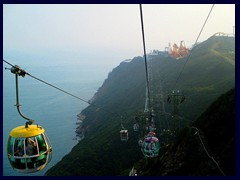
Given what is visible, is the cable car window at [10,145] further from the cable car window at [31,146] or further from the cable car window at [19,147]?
the cable car window at [31,146]

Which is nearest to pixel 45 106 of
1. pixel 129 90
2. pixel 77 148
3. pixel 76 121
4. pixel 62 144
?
pixel 76 121

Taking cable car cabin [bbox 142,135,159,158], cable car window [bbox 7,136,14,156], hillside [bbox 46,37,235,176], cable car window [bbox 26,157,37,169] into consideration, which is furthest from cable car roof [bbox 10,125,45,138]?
hillside [bbox 46,37,235,176]

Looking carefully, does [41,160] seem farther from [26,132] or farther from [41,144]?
[26,132]

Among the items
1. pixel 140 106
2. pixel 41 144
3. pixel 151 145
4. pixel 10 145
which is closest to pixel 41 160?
pixel 41 144

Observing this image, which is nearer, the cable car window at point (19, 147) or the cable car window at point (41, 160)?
the cable car window at point (19, 147)

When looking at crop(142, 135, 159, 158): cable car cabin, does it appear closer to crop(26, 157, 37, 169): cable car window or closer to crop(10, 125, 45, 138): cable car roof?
crop(26, 157, 37, 169): cable car window

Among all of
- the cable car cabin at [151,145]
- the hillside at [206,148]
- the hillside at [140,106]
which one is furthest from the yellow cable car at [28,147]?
the hillside at [140,106]
